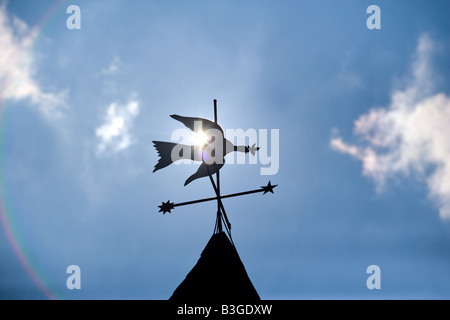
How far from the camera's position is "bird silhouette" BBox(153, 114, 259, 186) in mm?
6629

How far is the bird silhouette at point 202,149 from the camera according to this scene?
261 inches

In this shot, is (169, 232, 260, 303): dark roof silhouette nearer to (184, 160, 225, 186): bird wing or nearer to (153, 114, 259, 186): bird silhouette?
(184, 160, 225, 186): bird wing

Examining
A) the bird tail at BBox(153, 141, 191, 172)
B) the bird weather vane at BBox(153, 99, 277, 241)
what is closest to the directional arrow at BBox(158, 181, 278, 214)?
the bird weather vane at BBox(153, 99, 277, 241)

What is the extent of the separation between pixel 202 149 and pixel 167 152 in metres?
0.81

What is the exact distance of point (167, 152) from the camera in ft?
22.6

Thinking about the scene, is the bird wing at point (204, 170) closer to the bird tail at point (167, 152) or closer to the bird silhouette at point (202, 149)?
the bird silhouette at point (202, 149)

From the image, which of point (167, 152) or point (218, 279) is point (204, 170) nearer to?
point (167, 152)

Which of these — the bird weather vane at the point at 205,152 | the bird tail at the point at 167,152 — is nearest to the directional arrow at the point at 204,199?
the bird weather vane at the point at 205,152

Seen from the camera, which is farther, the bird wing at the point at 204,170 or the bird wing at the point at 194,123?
the bird wing at the point at 204,170
